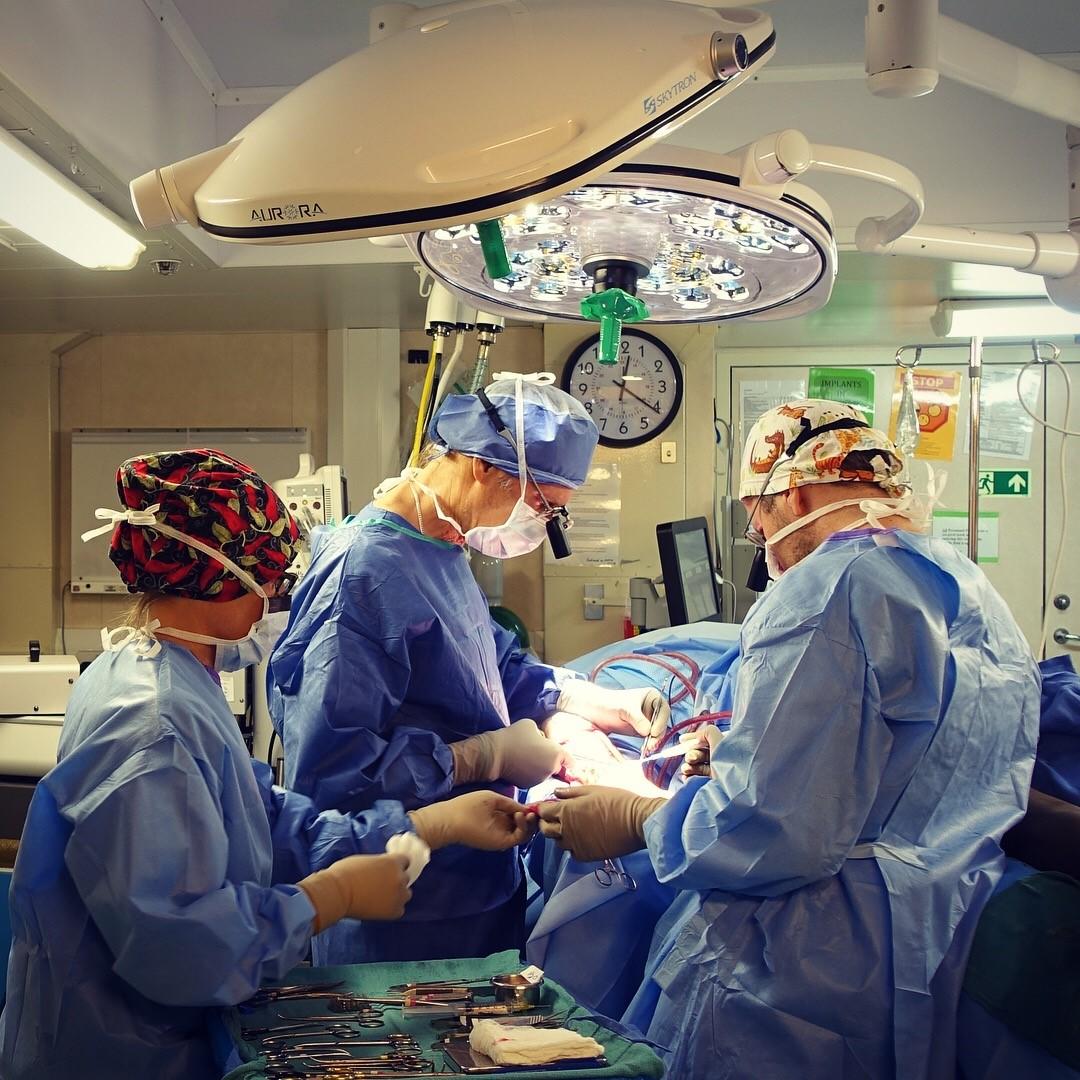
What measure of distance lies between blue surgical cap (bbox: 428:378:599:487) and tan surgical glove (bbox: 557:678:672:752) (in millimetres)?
570

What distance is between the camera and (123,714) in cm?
125

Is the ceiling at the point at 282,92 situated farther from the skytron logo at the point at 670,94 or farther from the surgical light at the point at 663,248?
the skytron logo at the point at 670,94

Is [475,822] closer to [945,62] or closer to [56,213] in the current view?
[945,62]

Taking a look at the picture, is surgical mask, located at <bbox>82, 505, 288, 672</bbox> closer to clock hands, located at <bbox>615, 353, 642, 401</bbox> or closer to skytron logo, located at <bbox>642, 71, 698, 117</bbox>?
skytron logo, located at <bbox>642, 71, 698, 117</bbox>

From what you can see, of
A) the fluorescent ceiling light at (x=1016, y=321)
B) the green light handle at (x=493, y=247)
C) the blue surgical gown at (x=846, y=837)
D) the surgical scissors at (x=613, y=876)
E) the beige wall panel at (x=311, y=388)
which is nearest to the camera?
the green light handle at (x=493, y=247)

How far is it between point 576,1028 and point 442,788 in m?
0.74

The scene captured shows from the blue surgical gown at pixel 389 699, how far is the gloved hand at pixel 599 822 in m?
0.18

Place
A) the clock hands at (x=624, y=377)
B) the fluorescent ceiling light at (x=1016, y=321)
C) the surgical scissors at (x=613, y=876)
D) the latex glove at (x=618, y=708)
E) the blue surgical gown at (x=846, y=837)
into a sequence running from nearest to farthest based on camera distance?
the blue surgical gown at (x=846, y=837) < the surgical scissors at (x=613, y=876) < the latex glove at (x=618, y=708) < the fluorescent ceiling light at (x=1016, y=321) < the clock hands at (x=624, y=377)

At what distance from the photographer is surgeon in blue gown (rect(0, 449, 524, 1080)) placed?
1167mm

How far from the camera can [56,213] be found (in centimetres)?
227

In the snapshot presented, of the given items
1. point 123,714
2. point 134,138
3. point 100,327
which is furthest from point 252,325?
point 123,714

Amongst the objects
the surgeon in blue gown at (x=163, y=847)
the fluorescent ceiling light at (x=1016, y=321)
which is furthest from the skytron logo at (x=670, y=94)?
the fluorescent ceiling light at (x=1016, y=321)

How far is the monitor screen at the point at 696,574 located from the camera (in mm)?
3127

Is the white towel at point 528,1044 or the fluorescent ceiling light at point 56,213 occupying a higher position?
the fluorescent ceiling light at point 56,213
